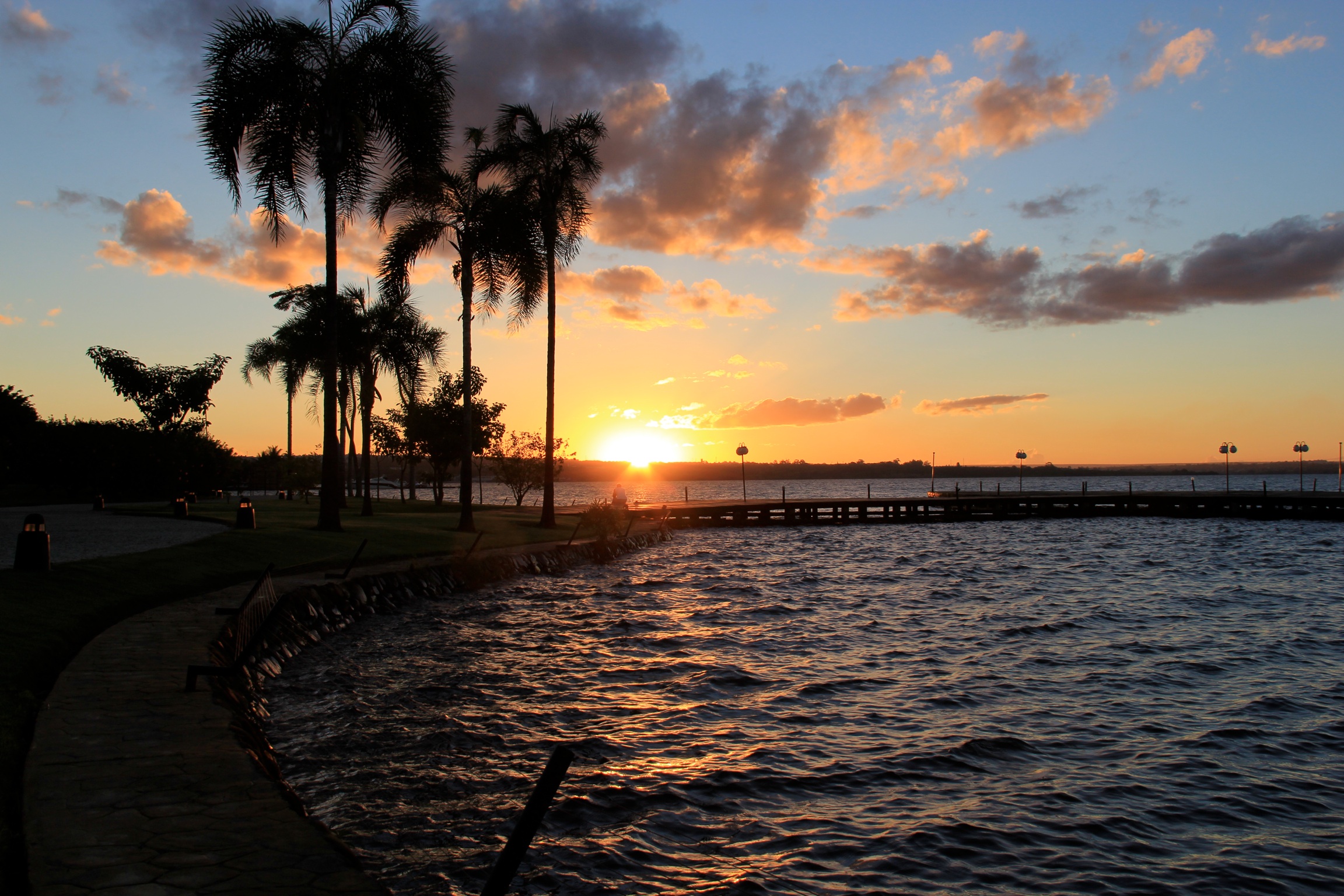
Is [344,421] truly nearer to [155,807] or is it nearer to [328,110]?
[328,110]

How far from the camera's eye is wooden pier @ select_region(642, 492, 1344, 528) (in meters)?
58.9

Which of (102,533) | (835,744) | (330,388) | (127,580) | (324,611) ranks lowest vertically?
(835,744)

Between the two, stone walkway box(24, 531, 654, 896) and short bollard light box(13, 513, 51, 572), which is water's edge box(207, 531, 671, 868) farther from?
short bollard light box(13, 513, 51, 572)

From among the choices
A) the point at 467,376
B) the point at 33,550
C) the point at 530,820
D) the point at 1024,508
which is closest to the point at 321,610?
the point at 33,550

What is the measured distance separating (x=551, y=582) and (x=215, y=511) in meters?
16.5

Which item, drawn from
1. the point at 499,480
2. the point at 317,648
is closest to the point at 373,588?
the point at 317,648

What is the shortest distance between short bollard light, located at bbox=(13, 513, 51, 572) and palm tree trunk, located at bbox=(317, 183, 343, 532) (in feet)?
34.5

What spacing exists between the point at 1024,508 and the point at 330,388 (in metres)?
60.5

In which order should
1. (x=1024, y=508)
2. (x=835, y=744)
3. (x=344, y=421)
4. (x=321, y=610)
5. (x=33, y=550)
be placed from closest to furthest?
(x=835, y=744) → (x=33, y=550) → (x=321, y=610) → (x=344, y=421) → (x=1024, y=508)

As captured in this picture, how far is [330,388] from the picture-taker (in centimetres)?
2516

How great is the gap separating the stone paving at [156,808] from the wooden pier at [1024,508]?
47117 mm

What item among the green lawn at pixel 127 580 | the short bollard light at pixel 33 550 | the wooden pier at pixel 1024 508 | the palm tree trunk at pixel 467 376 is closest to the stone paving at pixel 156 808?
the green lawn at pixel 127 580

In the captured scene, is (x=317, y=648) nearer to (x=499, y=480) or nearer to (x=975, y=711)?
(x=975, y=711)

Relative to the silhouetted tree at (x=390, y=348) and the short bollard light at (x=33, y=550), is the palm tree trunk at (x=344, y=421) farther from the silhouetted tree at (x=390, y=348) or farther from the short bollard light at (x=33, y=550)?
the short bollard light at (x=33, y=550)
